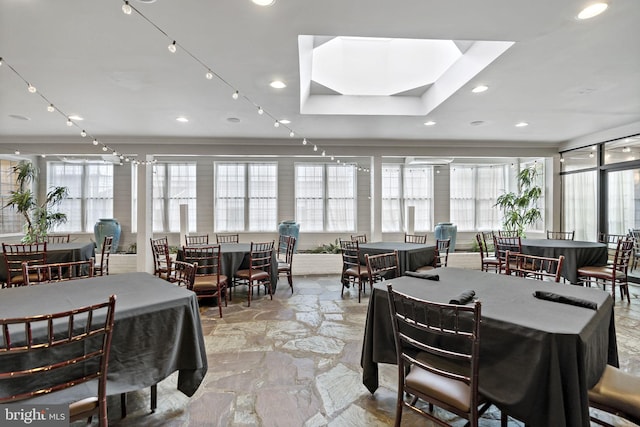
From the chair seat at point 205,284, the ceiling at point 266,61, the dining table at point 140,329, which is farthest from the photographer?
the chair seat at point 205,284

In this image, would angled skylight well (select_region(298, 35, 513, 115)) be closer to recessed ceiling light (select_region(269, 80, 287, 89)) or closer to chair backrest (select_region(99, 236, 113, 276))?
Answer: recessed ceiling light (select_region(269, 80, 287, 89))

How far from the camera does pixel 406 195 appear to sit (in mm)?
8828

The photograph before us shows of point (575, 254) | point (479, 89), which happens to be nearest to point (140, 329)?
point (479, 89)

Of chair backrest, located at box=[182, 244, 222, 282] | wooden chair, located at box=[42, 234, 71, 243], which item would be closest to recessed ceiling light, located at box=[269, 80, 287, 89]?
chair backrest, located at box=[182, 244, 222, 282]

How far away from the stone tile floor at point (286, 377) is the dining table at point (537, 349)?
43cm

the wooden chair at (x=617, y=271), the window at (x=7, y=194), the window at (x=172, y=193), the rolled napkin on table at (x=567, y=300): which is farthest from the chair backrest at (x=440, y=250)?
the window at (x=7, y=194)

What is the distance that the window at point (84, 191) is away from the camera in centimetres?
826

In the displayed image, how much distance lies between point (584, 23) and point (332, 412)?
11.3 ft

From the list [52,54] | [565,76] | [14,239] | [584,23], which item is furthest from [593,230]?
[14,239]

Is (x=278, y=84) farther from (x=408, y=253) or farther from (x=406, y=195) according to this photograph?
(x=406, y=195)

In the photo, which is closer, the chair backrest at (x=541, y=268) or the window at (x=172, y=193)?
the chair backrest at (x=541, y=268)

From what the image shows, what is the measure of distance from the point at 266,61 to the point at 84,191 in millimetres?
7722

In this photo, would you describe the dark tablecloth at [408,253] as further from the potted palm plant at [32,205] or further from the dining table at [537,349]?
the potted palm plant at [32,205]

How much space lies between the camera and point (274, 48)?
9.39 feet
